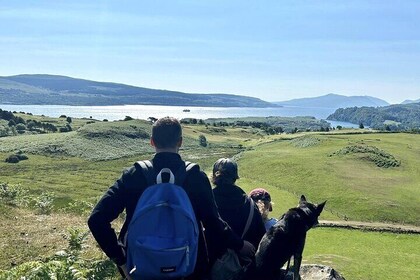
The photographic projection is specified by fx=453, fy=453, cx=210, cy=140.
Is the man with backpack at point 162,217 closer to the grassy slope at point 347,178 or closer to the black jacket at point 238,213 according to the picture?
the black jacket at point 238,213

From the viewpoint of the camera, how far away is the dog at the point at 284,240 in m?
6.48

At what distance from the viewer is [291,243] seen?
6.57 meters

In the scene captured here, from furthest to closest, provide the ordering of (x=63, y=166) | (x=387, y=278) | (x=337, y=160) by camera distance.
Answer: (x=63, y=166) → (x=337, y=160) → (x=387, y=278)

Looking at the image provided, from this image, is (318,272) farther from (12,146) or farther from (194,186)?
(12,146)

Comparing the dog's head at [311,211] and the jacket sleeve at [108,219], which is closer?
the jacket sleeve at [108,219]

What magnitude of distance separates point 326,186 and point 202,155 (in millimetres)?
60145

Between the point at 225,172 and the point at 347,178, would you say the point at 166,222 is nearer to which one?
the point at 225,172

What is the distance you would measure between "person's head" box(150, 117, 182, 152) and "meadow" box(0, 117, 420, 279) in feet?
21.3

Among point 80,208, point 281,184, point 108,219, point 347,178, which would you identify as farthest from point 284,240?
point 347,178

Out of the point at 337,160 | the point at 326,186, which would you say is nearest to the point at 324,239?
the point at 326,186

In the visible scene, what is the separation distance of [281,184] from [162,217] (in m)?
59.0

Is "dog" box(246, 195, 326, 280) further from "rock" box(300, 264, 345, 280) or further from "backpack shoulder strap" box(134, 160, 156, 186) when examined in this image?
"rock" box(300, 264, 345, 280)

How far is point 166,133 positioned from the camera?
5707 millimetres

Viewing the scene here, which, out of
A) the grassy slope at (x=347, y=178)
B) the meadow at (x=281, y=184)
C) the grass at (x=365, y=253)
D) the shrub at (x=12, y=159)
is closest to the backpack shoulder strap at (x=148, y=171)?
the meadow at (x=281, y=184)
